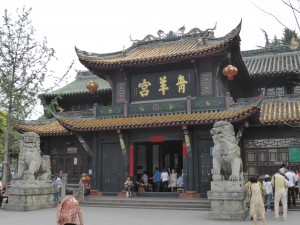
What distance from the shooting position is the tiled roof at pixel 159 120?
14.4 metres

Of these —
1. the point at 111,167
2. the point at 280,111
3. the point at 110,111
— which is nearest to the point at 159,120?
the point at 110,111

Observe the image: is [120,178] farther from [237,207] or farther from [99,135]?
[237,207]

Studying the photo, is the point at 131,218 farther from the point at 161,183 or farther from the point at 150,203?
the point at 161,183

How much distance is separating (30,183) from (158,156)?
8.09 metres

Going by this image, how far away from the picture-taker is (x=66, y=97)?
23.0m

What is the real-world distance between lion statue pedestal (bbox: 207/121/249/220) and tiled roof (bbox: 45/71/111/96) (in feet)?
36.4

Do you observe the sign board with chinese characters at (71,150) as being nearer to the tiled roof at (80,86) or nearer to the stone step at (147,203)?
the stone step at (147,203)

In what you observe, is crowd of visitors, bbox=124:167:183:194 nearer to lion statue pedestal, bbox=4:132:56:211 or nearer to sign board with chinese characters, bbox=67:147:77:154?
lion statue pedestal, bbox=4:132:56:211

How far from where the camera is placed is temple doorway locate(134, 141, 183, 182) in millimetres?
20094

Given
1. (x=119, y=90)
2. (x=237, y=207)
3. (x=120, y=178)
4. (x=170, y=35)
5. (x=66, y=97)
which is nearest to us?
(x=237, y=207)

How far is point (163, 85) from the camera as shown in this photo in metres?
17.5

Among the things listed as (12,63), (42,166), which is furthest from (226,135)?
(12,63)

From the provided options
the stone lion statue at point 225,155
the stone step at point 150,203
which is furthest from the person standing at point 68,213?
the stone step at point 150,203

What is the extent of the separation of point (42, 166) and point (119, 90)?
556 cm
